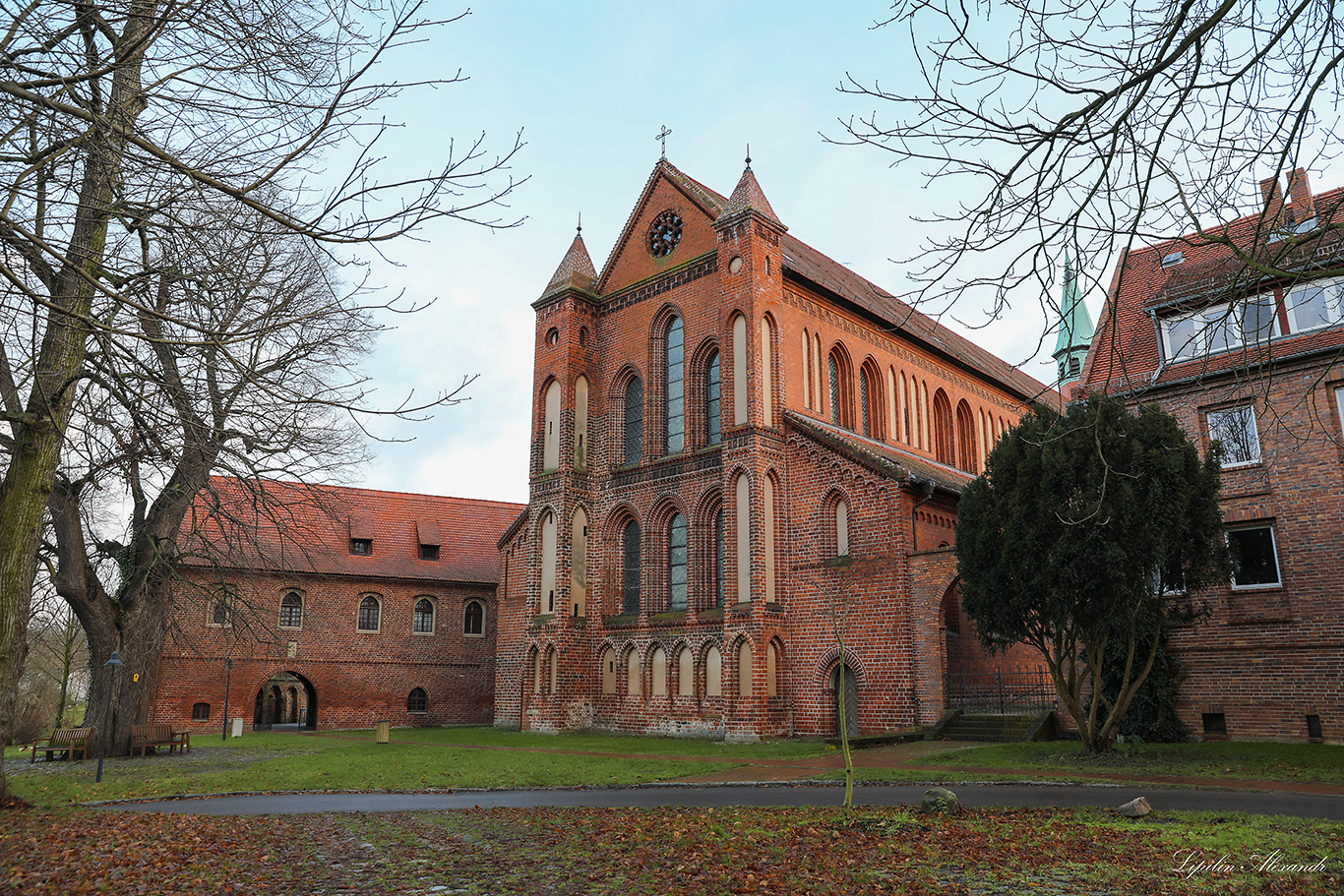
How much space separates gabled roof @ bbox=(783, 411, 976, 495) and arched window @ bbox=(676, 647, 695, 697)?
6.58m

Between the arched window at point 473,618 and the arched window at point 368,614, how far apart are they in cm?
340

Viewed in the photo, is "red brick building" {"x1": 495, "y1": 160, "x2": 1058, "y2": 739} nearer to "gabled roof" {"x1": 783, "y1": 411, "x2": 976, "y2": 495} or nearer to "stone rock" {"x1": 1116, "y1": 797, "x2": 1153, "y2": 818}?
"gabled roof" {"x1": 783, "y1": 411, "x2": 976, "y2": 495}

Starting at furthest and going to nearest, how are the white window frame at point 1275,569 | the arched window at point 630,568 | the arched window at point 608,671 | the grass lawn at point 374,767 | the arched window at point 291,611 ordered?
the arched window at point 291,611 < the arched window at point 630,568 < the arched window at point 608,671 < the white window frame at point 1275,569 < the grass lawn at point 374,767

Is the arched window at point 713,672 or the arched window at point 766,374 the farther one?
Answer: the arched window at point 766,374

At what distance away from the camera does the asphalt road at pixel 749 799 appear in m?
10.7

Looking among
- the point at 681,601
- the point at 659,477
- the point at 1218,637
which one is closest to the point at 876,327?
the point at 659,477

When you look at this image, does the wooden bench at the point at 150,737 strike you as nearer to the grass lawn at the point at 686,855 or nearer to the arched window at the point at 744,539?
the grass lawn at the point at 686,855

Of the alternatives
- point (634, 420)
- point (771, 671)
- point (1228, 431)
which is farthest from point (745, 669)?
point (1228, 431)

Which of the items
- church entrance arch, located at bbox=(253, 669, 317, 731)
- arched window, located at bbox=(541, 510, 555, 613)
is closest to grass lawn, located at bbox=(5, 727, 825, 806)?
arched window, located at bbox=(541, 510, 555, 613)

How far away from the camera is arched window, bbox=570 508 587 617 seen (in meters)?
26.9

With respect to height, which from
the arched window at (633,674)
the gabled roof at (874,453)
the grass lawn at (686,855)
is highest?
the gabled roof at (874,453)

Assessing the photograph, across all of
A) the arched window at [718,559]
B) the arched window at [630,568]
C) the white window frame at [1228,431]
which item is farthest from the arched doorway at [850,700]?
the white window frame at [1228,431]

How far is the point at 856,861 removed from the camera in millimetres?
7449

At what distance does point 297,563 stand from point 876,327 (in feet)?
71.9
